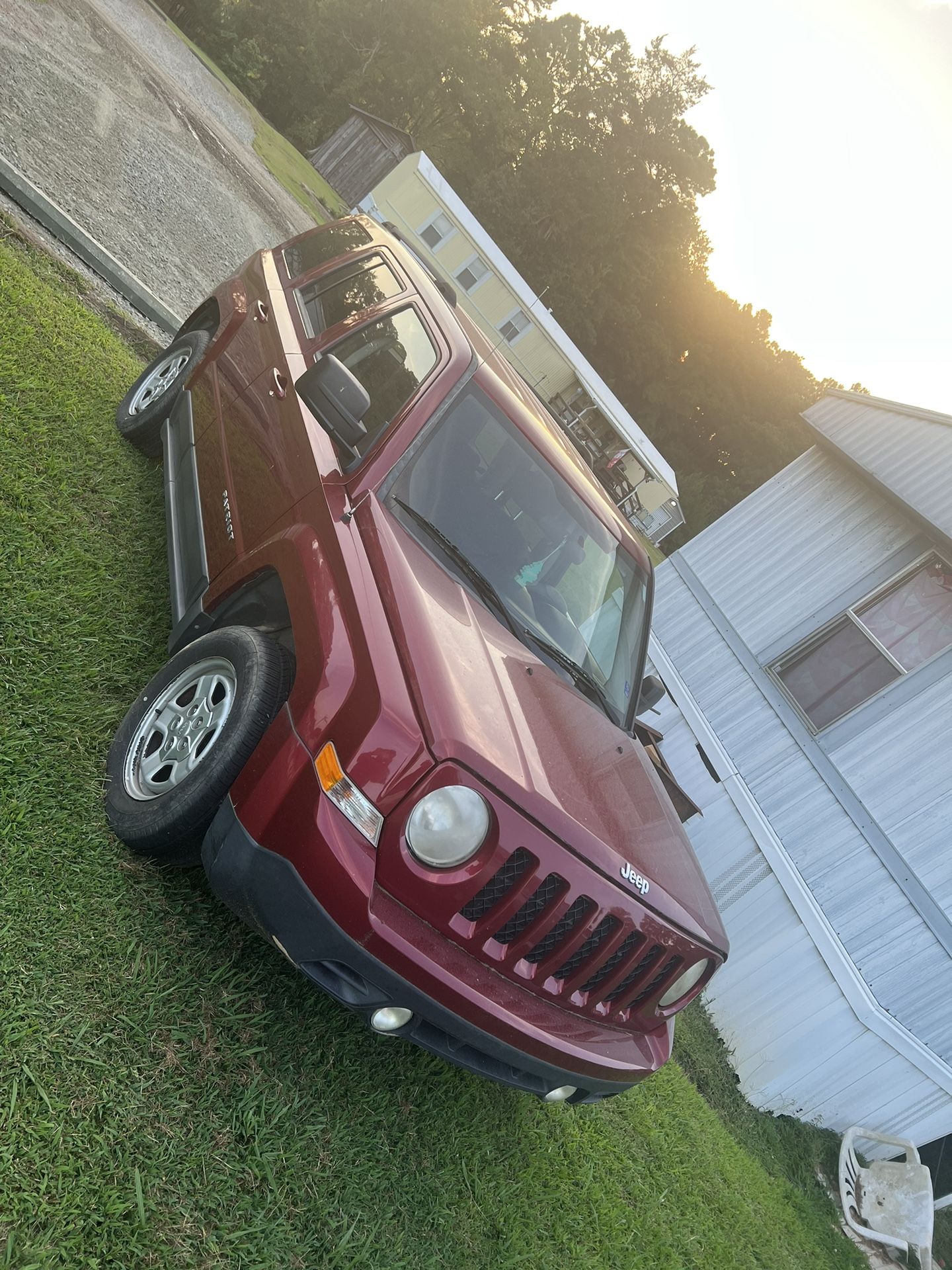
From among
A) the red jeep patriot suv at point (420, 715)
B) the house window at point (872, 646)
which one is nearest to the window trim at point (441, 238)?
the house window at point (872, 646)

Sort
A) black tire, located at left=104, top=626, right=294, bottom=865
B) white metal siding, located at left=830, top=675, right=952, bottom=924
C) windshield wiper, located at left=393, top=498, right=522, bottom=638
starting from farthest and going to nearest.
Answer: white metal siding, located at left=830, top=675, right=952, bottom=924 → windshield wiper, located at left=393, top=498, right=522, bottom=638 → black tire, located at left=104, top=626, right=294, bottom=865

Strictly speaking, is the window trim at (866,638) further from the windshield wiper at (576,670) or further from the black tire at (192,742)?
the black tire at (192,742)

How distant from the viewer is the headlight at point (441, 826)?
92.6 inches

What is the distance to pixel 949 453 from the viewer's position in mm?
7340

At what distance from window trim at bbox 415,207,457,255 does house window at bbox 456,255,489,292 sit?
90 cm

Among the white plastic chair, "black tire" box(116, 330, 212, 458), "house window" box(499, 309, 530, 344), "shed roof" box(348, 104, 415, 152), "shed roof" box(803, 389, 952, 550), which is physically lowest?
the white plastic chair

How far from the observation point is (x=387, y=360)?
3670 millimetres

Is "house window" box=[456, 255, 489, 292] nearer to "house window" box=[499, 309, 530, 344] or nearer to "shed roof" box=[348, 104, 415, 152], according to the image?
"house window" box=[499, 309, 530, 344]

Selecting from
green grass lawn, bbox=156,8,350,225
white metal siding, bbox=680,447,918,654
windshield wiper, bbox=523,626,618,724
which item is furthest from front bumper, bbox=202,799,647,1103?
green grass lawn, bbox=156,8,350,225

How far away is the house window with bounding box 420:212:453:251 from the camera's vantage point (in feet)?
81.4

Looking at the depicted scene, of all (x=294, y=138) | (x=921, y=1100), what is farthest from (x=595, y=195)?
(x=921, y=1100)

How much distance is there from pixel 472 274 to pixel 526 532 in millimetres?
24153

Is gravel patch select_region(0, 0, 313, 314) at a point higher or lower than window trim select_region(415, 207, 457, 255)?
lower

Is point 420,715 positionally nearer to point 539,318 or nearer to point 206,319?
point 206,319
